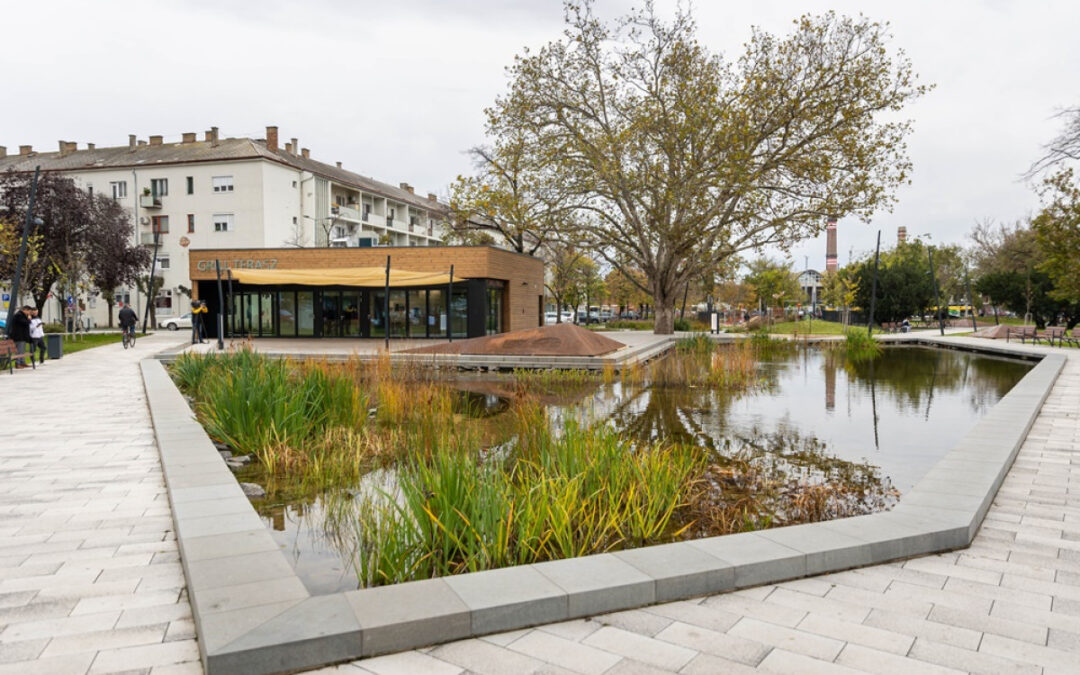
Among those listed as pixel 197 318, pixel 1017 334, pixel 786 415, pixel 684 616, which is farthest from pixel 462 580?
pixel 1017 334

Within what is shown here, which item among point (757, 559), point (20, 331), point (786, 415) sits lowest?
point (786, 415)

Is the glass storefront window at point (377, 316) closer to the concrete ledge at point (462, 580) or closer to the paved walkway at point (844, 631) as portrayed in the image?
the concrete ledge at point (462, 580)

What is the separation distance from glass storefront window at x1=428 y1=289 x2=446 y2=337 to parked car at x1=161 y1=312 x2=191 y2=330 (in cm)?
1888

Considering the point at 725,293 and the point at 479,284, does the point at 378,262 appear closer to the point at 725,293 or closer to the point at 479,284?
the point at 479,284

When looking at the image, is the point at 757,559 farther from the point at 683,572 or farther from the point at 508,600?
the point at 508,600

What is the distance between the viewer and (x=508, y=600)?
9.62 feet

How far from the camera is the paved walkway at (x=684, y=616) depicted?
2.61 metres

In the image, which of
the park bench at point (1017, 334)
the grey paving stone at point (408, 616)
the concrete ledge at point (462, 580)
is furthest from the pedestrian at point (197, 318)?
the park bench at point (1017, 334)

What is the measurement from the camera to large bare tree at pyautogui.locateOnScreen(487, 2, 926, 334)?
24.3 metres

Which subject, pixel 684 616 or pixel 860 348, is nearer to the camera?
pixel 684 616

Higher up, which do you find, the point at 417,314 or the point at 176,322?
the point at 417,314

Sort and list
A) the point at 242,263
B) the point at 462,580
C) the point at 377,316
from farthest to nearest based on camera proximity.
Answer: the point at 242,263
the point at 377,316
the point at 462,580

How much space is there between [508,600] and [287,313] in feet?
85.3

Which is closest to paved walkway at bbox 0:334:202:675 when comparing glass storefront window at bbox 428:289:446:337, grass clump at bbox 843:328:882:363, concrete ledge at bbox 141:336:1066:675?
concrete ledge at bbox 141:336:1066:675
